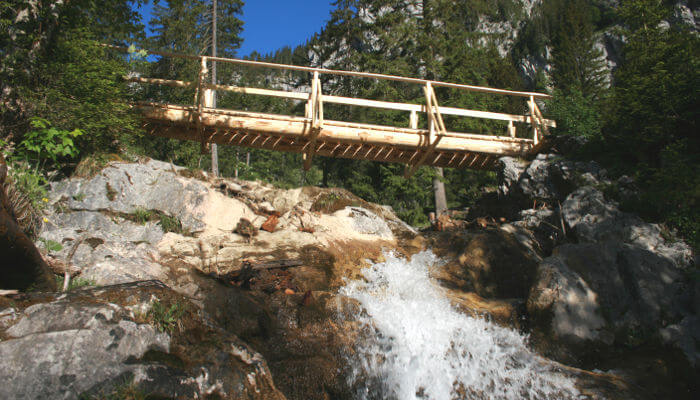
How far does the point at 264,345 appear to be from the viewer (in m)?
4.52

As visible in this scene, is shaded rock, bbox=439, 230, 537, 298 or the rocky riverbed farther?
shaded rock, bbox=439, 230, 537, 298

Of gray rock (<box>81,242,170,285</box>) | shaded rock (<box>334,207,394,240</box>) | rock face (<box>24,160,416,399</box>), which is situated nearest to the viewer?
rock face (<box>24,160,416,399</box>)

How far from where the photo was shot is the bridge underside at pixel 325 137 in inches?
340

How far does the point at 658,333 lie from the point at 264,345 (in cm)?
509

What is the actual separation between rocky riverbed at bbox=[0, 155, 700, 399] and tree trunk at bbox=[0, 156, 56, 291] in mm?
500

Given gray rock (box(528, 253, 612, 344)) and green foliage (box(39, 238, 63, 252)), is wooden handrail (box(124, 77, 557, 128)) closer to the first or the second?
→ green foliage (box(39, 238, 63, 252))

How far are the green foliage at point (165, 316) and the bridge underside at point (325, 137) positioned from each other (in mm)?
5788

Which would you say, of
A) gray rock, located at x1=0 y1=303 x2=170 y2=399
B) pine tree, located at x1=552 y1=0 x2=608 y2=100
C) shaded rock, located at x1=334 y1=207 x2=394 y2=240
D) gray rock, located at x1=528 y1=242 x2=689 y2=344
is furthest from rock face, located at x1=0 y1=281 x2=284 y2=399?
pine tree, located at x1=552 y1=0 x2=608 y2=100

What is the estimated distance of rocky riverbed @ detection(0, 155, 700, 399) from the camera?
9.55ft

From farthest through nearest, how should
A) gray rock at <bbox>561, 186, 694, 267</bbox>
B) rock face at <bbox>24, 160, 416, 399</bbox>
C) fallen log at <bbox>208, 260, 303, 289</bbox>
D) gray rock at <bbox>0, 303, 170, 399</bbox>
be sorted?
gray rock at <bbox>561, 186, 694, 267</bbox> < fallen log at <bbox>208, 260, 303, 289</bbox> < rock face at <bbox>24, 160, 416, 399</bbox> < gray rock at <bbox>0, 303, 170, 399</bbox>

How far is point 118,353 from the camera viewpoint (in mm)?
2840

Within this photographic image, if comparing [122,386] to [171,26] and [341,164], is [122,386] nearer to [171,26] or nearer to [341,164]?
[341,164]

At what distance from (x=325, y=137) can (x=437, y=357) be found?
5505mm

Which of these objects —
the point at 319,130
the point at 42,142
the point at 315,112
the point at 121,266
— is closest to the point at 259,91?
the point at 315,112
